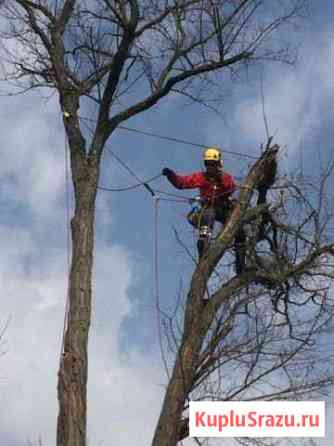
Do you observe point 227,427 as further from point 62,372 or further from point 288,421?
point 62,372

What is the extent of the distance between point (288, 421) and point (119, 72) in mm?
3260

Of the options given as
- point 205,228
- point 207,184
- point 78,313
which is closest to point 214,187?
point 207,184

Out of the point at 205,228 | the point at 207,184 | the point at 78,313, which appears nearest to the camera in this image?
the point at 78,313

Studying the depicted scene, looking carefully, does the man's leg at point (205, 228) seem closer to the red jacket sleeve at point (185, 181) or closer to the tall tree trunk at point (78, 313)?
the red jacket sleeve at point (185, 181)

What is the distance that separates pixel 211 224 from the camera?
9352 mm

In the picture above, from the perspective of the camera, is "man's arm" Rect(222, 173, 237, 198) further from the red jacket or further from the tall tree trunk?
the tall tree trunk

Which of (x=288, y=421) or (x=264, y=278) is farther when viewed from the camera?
(x=264, y=278)

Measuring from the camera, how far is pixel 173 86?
965cm

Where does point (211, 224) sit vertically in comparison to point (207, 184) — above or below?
below

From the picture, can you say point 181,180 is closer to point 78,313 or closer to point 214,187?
point 214,187

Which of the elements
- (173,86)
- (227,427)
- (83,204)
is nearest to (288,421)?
(227,427)

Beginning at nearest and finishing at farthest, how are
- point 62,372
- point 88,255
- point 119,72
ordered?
point 62,372
point 88,255
point 119,72

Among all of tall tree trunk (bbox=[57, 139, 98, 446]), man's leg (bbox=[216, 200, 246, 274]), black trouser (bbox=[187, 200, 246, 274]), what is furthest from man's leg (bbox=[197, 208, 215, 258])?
tall tree trunk (bbox=[57, 139, 98, 446])

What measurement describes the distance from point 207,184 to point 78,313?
72.9 inches
